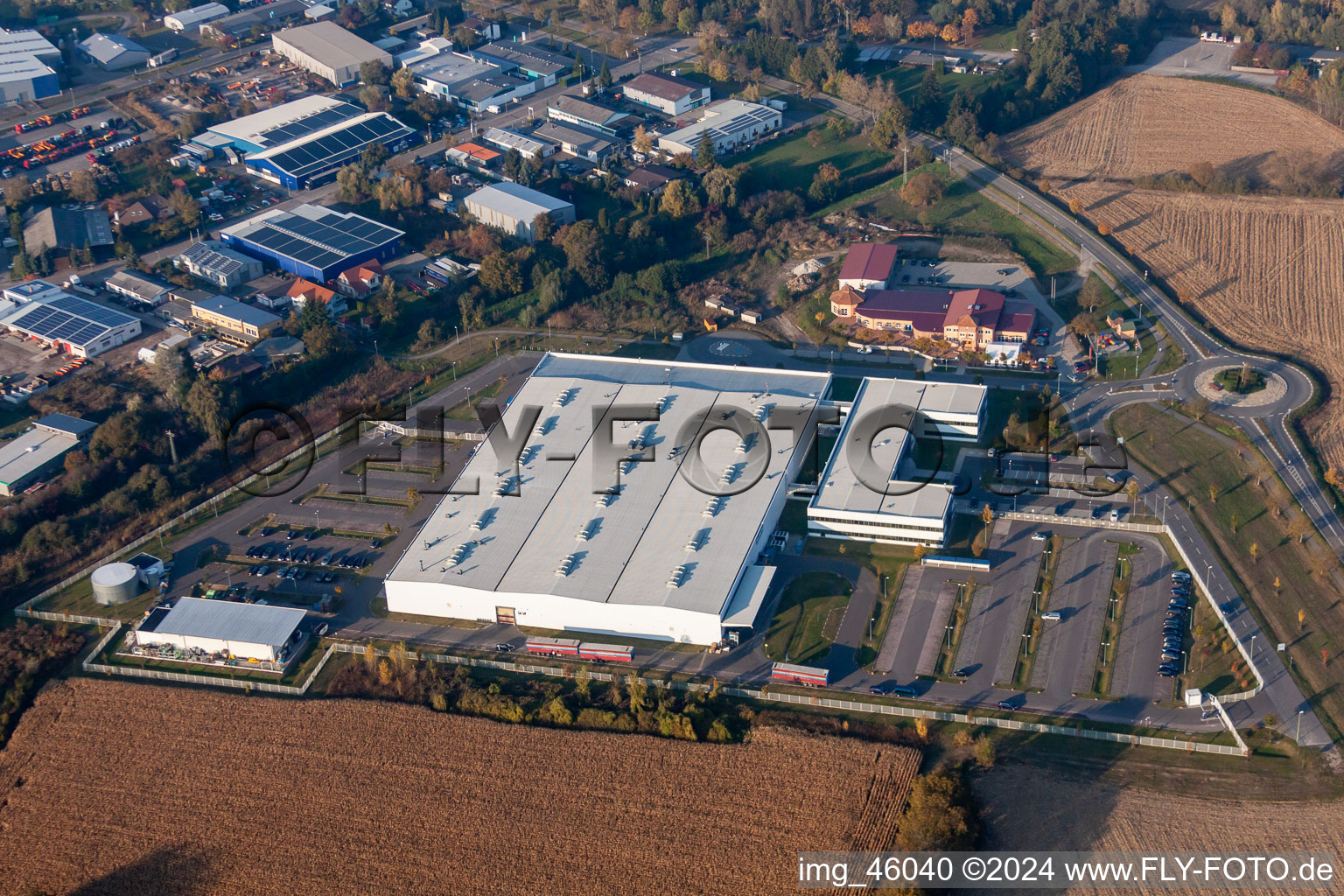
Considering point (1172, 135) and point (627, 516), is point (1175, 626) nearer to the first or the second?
point (627, 516)

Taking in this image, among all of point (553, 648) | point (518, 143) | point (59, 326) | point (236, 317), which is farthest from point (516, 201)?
point (553, 648)

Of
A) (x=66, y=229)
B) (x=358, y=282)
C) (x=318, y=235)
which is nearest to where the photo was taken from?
(x=358, y=282)

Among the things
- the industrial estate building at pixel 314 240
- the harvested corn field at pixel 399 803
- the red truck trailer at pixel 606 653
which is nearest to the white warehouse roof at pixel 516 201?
the industrial estate building at pixel 314 240

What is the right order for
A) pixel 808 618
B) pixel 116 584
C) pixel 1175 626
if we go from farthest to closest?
pixel 116 584 < pixel 808 618 < pixel 1175 626

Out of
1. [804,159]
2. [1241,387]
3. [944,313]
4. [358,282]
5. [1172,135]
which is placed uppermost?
[1172,135]

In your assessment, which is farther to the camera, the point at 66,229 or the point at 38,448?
the point at 66,229

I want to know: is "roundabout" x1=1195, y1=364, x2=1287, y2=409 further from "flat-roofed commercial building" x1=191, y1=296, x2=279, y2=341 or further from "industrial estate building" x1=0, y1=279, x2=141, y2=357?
"industrial estate building" x1=0, y1=279, x2=141, y2=357
